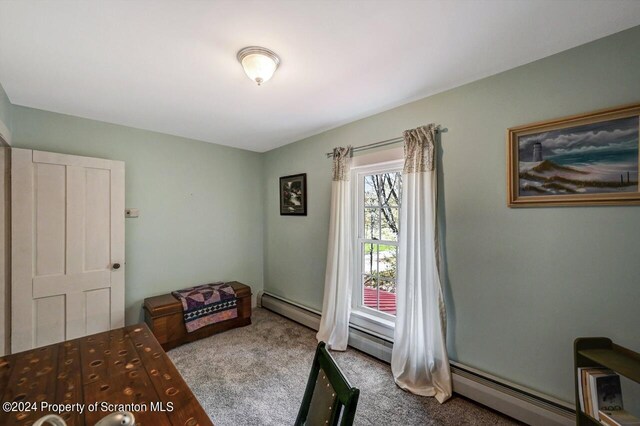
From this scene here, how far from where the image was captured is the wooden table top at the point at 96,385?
952 mm

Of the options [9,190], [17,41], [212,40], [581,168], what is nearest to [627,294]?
[581,168]

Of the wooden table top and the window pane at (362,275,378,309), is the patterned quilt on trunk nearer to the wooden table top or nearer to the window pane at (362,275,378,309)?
the wooden table top

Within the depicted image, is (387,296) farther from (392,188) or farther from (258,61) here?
(258,61)

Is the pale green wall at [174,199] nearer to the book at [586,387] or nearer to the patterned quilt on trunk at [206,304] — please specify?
the patterned quilt on trunk at [206,304]

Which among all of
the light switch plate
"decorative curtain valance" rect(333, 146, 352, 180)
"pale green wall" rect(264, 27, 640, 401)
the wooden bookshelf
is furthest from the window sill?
the light switch plate

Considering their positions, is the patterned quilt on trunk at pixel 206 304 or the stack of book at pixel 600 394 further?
the patterned quilt on trunk at pixel 206 304

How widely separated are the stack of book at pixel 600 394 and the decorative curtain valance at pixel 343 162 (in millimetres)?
2206

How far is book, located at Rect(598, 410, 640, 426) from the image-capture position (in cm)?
110

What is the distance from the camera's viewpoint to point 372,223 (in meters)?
2.84

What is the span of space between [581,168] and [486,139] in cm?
57

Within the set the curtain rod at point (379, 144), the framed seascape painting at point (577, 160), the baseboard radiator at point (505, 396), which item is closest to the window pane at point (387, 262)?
the baseboard radiator at point (505, 396)

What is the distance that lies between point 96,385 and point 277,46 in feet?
6.39

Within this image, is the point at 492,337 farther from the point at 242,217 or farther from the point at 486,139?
the point at 242,217

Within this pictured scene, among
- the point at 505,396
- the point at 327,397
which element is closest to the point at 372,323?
the point at 505,396
